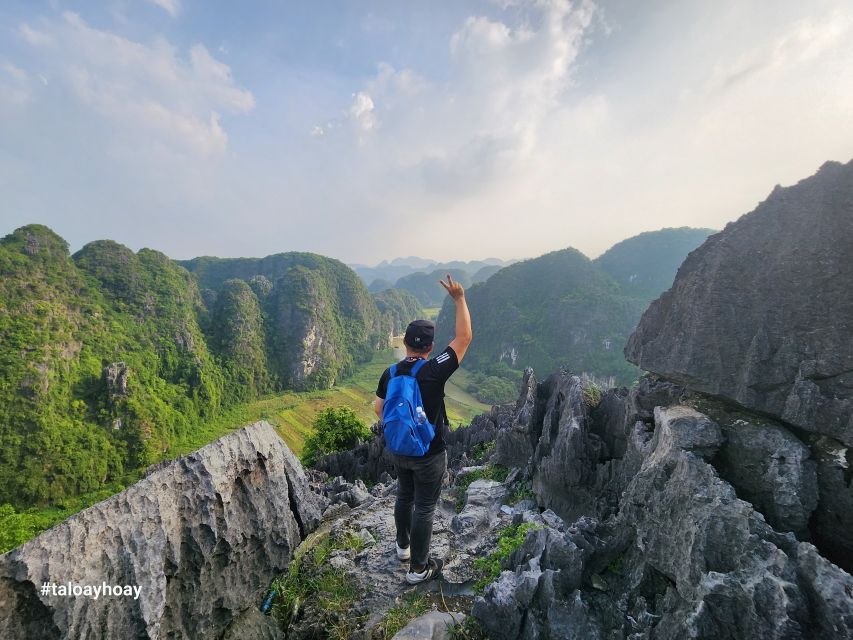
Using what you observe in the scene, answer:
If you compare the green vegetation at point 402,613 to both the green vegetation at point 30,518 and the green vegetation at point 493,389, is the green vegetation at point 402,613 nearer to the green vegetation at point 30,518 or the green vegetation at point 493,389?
the green vegetation at point 30,518

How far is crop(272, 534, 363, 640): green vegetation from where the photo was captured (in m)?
4.11

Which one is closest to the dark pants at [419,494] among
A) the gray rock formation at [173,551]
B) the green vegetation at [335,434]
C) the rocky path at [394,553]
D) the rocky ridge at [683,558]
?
the rocky path at [394,553]

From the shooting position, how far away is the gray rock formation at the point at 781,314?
3686 millimetres

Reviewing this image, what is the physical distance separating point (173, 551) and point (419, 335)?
3376 millimetres

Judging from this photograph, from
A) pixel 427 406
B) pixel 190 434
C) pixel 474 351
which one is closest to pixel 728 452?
pixel 427 406

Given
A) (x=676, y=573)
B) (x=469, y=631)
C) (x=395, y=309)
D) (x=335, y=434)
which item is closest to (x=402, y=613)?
(x=469, y=631)

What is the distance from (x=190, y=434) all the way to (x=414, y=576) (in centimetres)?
6601

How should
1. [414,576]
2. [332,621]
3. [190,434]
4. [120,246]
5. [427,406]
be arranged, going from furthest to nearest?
[120,246] < [190,434] < [414,576] < [332,621] < [427,406]

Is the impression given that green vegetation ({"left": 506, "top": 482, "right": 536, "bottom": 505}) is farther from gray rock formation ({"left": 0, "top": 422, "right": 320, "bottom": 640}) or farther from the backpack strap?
the backpack strap

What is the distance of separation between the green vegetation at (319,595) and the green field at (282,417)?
33.0 metres

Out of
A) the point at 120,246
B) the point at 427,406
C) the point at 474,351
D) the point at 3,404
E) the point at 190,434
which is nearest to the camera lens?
the point at 427,406

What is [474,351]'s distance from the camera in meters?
110

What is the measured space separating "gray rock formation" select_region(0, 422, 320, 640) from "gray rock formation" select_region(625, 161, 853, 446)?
18.8 ft

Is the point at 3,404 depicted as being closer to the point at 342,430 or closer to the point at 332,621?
the point at 342,430
